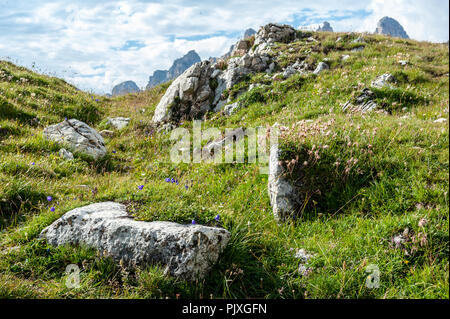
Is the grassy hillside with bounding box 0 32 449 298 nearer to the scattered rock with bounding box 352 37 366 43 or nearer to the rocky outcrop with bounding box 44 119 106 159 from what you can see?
the rocky outcrop with bounding box 44 119 106 159

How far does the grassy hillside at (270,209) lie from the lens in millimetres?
3600

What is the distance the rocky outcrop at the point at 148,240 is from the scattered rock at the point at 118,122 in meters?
8.35

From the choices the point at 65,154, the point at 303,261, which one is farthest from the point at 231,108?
the point at 303,261

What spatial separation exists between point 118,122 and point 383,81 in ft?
35.2

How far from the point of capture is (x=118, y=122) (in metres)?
12.5

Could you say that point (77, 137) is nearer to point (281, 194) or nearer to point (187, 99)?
point (187, 99)

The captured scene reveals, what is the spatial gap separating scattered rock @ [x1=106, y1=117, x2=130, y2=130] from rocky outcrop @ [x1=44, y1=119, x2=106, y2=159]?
8.94ft

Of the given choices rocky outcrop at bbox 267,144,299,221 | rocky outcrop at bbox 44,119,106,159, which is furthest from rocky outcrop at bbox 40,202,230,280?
rocky outcrop at bbox 44,119,106,159

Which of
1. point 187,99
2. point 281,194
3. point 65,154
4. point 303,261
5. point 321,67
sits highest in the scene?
point 321,67

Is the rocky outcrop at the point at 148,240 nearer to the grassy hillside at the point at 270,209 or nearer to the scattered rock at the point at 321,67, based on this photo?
the grassy hillside at the point at 270,209

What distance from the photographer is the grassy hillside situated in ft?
11.8

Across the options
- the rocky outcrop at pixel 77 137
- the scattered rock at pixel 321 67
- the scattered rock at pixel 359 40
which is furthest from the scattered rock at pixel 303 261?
the scattered rock at pixel 359 40

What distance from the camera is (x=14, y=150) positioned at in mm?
7754
